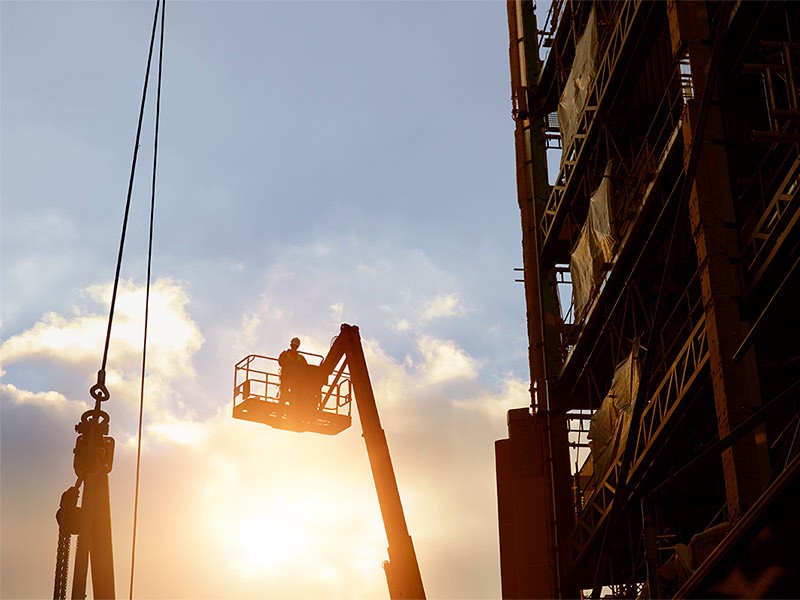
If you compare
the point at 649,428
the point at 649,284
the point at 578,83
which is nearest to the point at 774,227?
the point at 649,428

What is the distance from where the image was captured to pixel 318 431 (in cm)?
2400

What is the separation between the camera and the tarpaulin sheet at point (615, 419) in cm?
2175

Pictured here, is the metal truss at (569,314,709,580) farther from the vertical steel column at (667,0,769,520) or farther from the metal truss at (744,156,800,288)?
the metal truss at (744,156,800,288)

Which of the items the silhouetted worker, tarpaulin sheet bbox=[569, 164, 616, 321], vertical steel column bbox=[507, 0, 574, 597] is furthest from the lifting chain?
vertical steel column bbox=[507, 0, 574, 597]

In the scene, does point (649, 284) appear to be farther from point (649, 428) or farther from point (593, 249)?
point (649, 428)

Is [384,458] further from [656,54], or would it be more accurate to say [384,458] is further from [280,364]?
[656,54]

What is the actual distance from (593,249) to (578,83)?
14.5 feet

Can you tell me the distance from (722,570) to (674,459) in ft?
49.5

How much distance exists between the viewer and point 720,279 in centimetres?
1681

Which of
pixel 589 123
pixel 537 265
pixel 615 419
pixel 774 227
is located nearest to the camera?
pixel 774 227

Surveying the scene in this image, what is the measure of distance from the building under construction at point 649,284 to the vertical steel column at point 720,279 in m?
0.03

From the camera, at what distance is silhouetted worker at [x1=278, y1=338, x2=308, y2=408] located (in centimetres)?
2345

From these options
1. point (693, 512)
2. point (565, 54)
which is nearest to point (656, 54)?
point (565, 54)

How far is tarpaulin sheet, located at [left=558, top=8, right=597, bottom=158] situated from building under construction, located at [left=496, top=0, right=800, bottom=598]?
0.07 m
